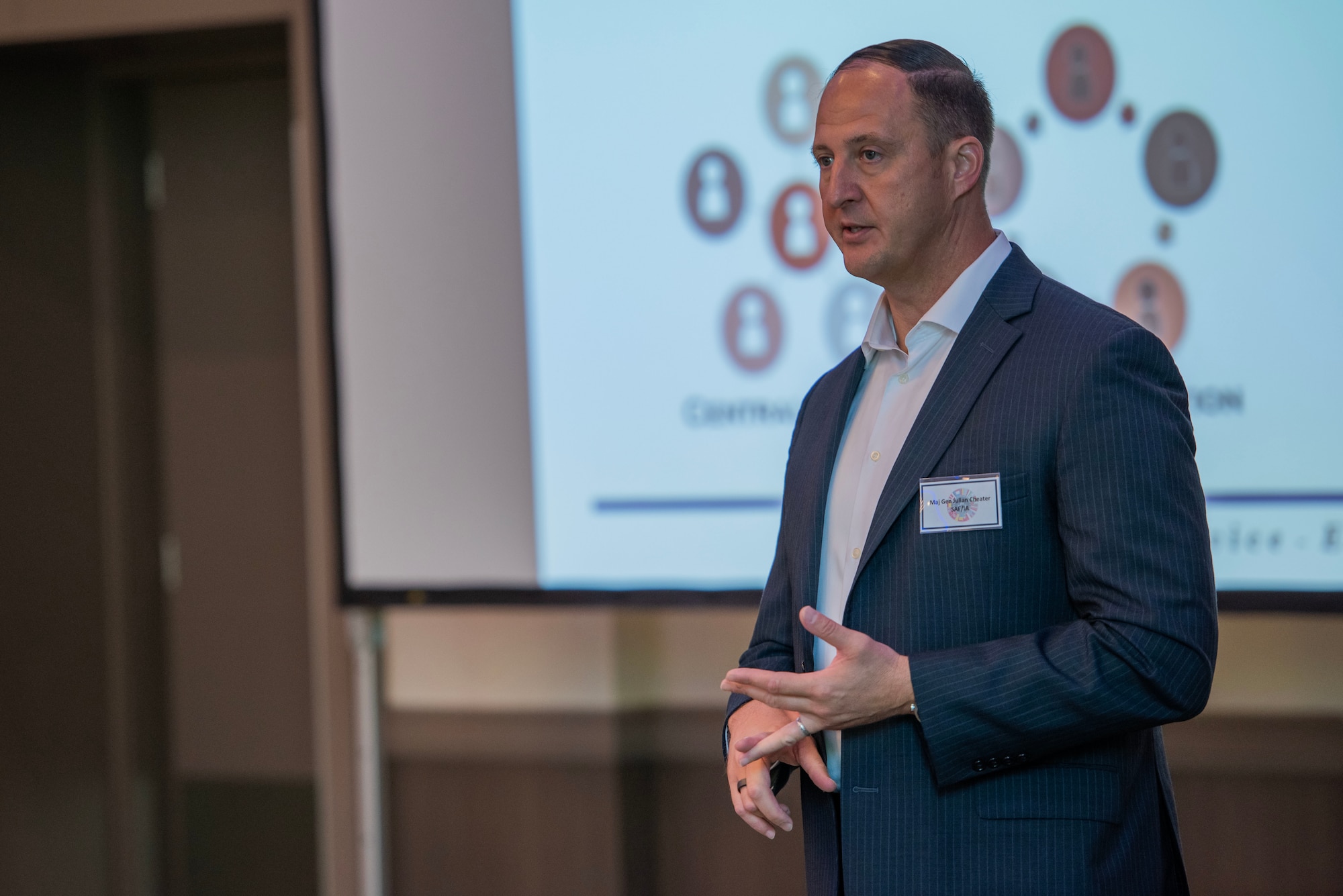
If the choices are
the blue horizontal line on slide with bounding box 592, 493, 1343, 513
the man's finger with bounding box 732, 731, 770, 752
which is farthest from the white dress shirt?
the blue horizontal line on slide with bounding box 592, 493, 1343, 513

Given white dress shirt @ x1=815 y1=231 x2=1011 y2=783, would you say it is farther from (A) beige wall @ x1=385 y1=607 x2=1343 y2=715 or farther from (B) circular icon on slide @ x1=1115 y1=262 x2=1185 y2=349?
(A) beige wall @ x1=385 y1=607 x2=1343 y2=715

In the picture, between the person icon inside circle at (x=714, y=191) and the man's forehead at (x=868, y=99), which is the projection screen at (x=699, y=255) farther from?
the man's forehead at (x=868, y=99)

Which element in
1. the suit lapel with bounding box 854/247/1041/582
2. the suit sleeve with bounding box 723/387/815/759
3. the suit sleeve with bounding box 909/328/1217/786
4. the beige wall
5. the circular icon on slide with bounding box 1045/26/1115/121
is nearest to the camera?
the suit sleeve with bounding box 909/328/1217/786

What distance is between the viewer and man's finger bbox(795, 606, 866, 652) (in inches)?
44.4

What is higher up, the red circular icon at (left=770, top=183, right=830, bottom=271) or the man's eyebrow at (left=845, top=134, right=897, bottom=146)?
the red circular icon at (left=770, top=183, right=830, bottom=271)

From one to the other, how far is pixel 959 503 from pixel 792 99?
63.3 inches

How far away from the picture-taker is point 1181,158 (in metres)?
2.33

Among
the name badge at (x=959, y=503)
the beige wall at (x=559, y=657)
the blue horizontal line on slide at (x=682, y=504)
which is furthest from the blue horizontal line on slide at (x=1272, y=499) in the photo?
the name badge at (x=959, y=503)

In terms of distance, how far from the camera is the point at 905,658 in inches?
45.7

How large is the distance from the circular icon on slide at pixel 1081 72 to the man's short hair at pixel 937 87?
1.21 m

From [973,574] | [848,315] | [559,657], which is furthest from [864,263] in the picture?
[559,657]

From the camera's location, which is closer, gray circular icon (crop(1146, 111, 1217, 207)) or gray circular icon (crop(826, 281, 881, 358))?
gray circular icon (crop(1146, 111, 1217, 207))

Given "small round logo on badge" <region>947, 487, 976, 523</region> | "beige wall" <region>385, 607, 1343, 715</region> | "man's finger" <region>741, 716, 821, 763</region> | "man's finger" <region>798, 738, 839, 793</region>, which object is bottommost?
"beige wall" <region>385, 607, 1343, 715</region>

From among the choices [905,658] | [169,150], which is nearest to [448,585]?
[169,150]
